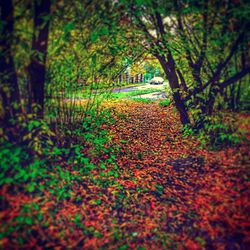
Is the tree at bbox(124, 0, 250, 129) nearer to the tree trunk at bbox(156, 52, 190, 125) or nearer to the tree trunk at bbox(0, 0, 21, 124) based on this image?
the tree trunk at bbox(156, 52, 190, 125)

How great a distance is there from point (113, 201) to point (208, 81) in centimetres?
383

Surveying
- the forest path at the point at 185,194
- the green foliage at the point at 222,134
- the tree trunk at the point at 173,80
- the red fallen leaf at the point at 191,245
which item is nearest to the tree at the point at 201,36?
the tree trunk at the point at 173,80

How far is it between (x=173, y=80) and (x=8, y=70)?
511 cm

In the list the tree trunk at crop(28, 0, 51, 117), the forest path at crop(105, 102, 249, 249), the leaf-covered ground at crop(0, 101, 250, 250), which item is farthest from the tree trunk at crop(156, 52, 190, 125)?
the tree trunk at crop(28, 0, 51, 117)

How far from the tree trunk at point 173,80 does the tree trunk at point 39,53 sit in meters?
4.09

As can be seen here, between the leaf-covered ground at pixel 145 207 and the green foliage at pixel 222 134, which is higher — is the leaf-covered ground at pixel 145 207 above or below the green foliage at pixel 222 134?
below

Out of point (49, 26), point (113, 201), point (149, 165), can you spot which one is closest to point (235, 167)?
point (149, 165)

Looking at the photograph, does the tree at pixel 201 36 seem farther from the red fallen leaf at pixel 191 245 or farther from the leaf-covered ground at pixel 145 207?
the red fallen leaf at pixel 191 245

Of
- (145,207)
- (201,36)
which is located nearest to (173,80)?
(201,36)

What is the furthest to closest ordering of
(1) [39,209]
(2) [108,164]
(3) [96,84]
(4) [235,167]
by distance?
1. (3) [96,84]
2. (2) [108,164]
3. (4) [235,167]
4. (1) [39,209]

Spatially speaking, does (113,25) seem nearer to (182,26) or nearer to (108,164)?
(182,26)

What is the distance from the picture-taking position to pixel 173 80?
710cm

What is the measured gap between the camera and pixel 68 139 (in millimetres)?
5008

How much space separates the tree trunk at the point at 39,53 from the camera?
361 cm
